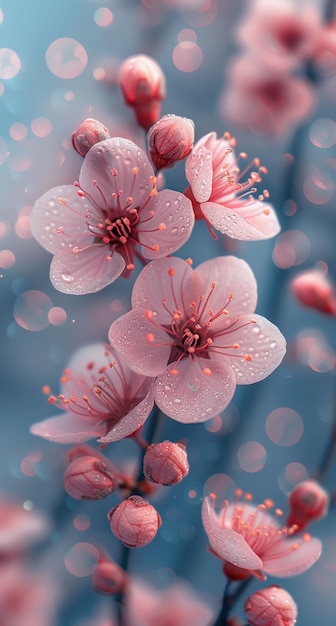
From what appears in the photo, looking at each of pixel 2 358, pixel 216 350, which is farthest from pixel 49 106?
pixel 216 350

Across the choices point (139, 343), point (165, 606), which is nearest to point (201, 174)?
point (139, 343)

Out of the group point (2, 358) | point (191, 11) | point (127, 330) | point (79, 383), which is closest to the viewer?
point (127, 330)

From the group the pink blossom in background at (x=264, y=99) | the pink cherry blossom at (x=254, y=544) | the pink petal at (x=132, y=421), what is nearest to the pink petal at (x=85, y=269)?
the pink petal at (x=132, y=421)

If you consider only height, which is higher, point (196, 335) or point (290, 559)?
point (196, 335)

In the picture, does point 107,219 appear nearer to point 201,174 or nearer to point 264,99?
point 201,174

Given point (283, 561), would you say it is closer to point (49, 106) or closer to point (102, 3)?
point (49, 106)
